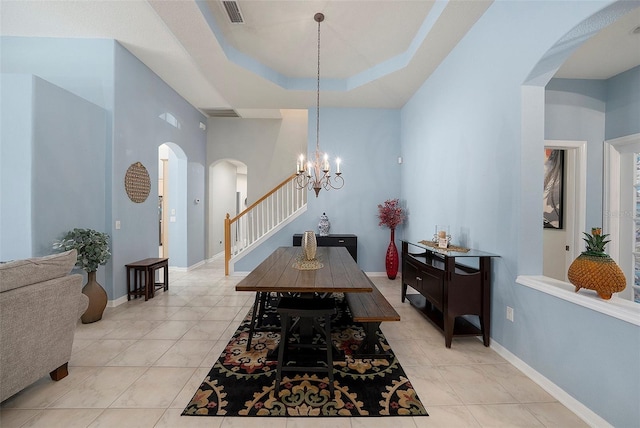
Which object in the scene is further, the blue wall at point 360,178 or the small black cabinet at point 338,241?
the blue wall at point 360,178

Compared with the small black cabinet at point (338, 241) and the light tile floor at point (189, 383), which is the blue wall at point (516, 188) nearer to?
the light tile floor at point (189, 383)

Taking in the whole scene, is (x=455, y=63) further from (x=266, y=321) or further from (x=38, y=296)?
(x=38, y=296)

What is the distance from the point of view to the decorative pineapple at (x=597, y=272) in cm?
159

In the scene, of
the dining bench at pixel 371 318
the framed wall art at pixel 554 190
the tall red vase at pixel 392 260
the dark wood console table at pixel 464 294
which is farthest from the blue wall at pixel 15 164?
the framed wall art at pixel 554 190

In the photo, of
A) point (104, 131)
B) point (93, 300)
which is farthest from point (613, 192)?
point (104, 131)

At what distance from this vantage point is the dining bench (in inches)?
85.9

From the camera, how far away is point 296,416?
5.49 feet

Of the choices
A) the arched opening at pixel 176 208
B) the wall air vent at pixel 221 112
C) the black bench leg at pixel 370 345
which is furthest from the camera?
the wall air vent at pixel 221 112

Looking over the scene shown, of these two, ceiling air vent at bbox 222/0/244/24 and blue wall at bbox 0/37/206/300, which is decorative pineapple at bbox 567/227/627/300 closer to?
ceiling air vent at bbox 222/0/244/24

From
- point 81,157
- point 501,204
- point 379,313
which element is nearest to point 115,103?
point 81,157

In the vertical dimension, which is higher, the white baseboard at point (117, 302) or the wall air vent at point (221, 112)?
the wall air vent at point (221, 112)

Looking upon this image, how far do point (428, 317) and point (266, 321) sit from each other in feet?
6.17

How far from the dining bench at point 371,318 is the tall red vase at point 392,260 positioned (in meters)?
2.48

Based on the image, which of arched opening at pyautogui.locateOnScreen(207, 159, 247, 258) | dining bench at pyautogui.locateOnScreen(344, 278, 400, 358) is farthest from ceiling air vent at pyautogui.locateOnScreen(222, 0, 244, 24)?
arched opening at pyautogui.locateOnScreen(207, 159, 247, 258)
